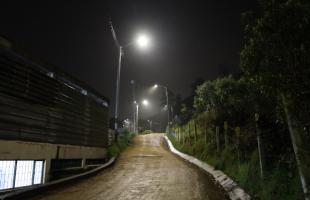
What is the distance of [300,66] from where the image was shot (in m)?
4.13

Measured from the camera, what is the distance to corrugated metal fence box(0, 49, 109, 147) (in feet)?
26.0

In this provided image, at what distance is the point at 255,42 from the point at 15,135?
752 centimetres

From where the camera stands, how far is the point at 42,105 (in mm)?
9656

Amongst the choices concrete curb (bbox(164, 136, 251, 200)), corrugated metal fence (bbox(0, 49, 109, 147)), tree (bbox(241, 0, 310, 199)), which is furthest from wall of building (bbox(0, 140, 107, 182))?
tree (bbox(241, 0, 310, 199))

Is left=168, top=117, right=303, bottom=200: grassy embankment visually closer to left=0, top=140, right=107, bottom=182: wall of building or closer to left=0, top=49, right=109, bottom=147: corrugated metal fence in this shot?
left=0, top=140, right=107, bottom=182: wall of building

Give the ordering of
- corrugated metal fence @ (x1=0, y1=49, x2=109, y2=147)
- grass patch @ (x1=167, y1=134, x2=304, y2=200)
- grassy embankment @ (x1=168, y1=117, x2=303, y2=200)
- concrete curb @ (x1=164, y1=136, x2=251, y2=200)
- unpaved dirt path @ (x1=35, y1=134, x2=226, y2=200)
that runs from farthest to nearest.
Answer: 1. corrugated metal fence @ (x1=0, y1=49, x2=109, y2=147)
2. unpaved dirt path @ (x1=35, y1=134, x2=226, y2=200)
3. concrete curb @ (x1=164, y1=136, x2=251, y2=200)
4. grassy embankment @ (x1=168, y1=117, x2=303, y2=200)
5. grass patch @ (x1=167, y1=134, x2=304, y2=200)

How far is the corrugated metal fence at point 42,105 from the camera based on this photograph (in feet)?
26.0

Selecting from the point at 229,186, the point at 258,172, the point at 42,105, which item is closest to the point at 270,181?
the point at 258,172

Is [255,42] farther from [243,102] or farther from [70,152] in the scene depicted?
[70,152]

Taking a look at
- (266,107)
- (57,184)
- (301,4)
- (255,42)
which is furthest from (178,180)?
(301,4)

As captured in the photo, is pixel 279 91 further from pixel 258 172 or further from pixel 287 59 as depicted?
pixel 258 172

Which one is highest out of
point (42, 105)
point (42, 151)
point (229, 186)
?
point (42, 105)

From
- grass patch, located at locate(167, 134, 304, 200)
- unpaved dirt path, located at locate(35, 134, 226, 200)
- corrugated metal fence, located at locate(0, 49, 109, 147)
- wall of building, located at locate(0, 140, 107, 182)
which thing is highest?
corrugated metal fence, located at locate(0, 49, 109, 147)

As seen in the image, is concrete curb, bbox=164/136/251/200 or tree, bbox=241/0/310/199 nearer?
tree, bbox=241/0/310/199
